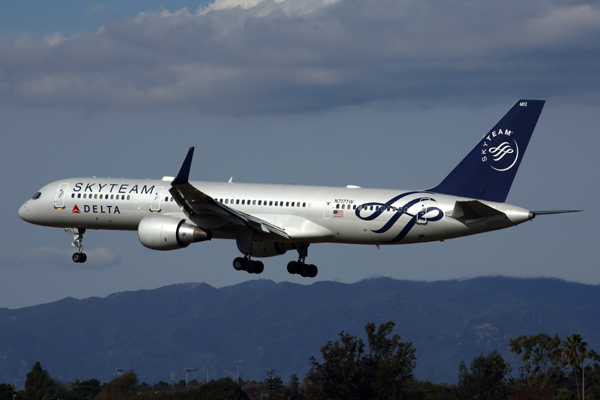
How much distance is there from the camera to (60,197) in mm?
56125

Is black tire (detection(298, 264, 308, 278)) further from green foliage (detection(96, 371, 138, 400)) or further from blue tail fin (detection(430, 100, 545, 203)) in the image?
green foliage (detection(96, 371, 138, 400))

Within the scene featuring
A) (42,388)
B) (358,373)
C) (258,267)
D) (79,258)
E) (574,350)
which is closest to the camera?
(258,267)

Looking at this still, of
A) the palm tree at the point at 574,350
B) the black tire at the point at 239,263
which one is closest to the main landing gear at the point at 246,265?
the black tire at the point at 239,263

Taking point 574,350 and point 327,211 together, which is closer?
point 327,211

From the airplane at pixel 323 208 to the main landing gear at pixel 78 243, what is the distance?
2.43 meters

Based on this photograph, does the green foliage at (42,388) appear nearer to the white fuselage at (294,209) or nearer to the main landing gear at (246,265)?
the white fuselage at (294,209)

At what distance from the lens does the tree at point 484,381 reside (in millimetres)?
118500

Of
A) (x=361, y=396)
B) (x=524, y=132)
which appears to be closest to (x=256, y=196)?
(x=524, y=132)

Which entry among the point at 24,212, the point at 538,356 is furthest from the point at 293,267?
the point at 538,356

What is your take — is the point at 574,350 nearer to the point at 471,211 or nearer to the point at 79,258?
the point at 471,211

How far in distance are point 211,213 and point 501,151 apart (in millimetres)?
17169

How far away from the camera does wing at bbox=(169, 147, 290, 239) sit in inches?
1918

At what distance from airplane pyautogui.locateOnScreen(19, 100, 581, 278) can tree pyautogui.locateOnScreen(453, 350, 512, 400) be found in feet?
236

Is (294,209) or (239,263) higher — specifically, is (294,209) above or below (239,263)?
above
